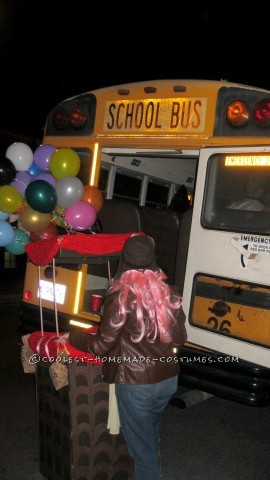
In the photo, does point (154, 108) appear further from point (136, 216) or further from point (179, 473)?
point (179, 473)

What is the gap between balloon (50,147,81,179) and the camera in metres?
3.88

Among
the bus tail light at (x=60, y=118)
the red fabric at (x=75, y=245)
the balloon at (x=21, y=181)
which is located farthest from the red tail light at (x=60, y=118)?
the red fabric at (x=75, y=245)

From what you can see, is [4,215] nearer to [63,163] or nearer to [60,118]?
[63,163]

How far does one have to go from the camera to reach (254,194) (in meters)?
3.77

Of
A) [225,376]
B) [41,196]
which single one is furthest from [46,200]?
[225,376]

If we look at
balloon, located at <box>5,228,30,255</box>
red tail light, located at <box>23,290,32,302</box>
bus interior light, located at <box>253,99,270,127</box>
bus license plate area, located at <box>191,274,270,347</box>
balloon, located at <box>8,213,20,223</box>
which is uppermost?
bus interior light, located at <box>253,99,270,127</box>

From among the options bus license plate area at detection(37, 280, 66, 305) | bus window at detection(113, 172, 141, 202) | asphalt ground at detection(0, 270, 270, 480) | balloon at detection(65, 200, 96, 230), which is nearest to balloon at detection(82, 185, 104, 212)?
balloon at detection(65, 200, 96, 230)

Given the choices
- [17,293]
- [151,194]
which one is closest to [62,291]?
[151,194]

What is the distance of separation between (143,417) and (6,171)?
7.69 feet

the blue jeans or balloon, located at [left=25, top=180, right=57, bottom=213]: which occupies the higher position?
balloon, located at [left=25, top=180, right=57, bottom=213]

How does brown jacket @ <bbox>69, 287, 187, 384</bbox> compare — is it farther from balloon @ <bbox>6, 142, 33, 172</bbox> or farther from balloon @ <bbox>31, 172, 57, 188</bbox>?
balloon @ <bbox>6, 142, 33, 172</bbox>

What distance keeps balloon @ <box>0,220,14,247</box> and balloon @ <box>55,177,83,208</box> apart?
20.0 inches

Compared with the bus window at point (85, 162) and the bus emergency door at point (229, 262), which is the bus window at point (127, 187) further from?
the bus emergency door at point (229, 262)

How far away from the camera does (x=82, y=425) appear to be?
2973mm
